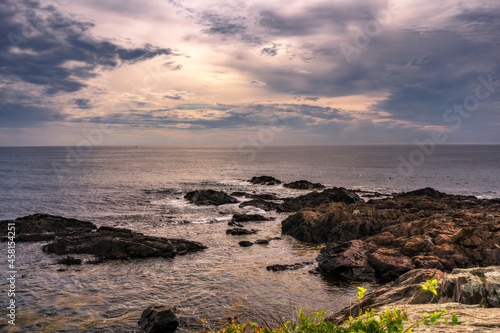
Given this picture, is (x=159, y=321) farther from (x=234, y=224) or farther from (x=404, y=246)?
(x=234, y=224)

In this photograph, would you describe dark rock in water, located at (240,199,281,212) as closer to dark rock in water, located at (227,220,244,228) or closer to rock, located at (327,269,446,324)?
dark rock in water, located at (227,220,244,228)

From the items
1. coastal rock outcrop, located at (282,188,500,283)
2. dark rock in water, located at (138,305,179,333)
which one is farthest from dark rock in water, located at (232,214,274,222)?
dark rock in water, located at (138,305,179,333)

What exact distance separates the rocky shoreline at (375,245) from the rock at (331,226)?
0.09 meters

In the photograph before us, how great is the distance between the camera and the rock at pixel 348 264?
2112 cm

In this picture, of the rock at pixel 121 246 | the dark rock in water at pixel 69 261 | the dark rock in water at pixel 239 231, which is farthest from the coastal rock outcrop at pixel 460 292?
the dark rock in water at pixel 239 231

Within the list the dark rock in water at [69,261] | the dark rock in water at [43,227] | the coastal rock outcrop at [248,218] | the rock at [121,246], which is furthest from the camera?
the coastal rock outcrop at [248,218]

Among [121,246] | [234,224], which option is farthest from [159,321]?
[234,224]

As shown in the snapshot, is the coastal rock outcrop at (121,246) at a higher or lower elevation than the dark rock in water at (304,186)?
lower

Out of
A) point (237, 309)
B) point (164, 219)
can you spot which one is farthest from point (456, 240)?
point (164, 219)

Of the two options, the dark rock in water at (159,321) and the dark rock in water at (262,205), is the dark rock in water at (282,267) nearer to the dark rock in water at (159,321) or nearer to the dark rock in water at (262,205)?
the dark rock in water at (159,321)

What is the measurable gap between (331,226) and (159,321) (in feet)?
71.2

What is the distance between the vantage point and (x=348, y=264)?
70.9 ft

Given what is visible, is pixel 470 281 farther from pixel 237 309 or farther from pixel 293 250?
pixel 293 250

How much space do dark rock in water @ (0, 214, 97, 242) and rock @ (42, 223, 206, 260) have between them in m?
4.25
